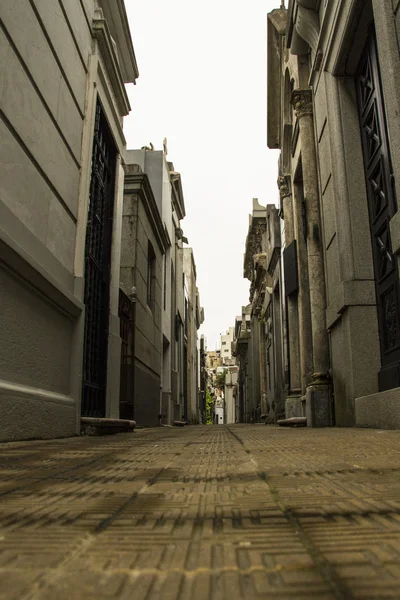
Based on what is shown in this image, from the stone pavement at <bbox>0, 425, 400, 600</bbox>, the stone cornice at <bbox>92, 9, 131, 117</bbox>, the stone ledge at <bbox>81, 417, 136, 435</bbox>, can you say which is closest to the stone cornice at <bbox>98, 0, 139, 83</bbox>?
the stone cornice at <bbox>92, 9, 131, 117</bbox>

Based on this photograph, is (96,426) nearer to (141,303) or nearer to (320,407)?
(320,407)

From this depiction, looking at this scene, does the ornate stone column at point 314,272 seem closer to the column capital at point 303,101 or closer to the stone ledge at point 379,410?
the column capital at point 303,101

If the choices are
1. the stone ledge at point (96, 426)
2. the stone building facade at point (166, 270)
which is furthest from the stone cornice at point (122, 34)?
the stone ledge at point (96, 426)

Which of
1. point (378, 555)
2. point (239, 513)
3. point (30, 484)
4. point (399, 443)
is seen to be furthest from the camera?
point (399, 443)

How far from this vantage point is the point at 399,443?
9.17ft

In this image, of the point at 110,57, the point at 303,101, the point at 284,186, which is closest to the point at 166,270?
the point at 284,186

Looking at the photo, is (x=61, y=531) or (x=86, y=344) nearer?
(x=61, y=531)

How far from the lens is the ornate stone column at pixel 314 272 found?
7406mm

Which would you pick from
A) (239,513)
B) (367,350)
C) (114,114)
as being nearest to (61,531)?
(239,513)

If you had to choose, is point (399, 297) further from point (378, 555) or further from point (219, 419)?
point (219, 419)

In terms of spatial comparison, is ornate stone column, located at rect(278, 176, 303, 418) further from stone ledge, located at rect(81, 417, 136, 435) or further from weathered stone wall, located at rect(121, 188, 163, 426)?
stone ledge, located at rect(81, 417, 136, 435)

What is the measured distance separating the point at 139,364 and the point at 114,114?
5386mm

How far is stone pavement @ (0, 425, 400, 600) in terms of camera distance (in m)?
0.62

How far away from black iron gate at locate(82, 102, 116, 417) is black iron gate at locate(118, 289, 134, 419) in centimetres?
196
